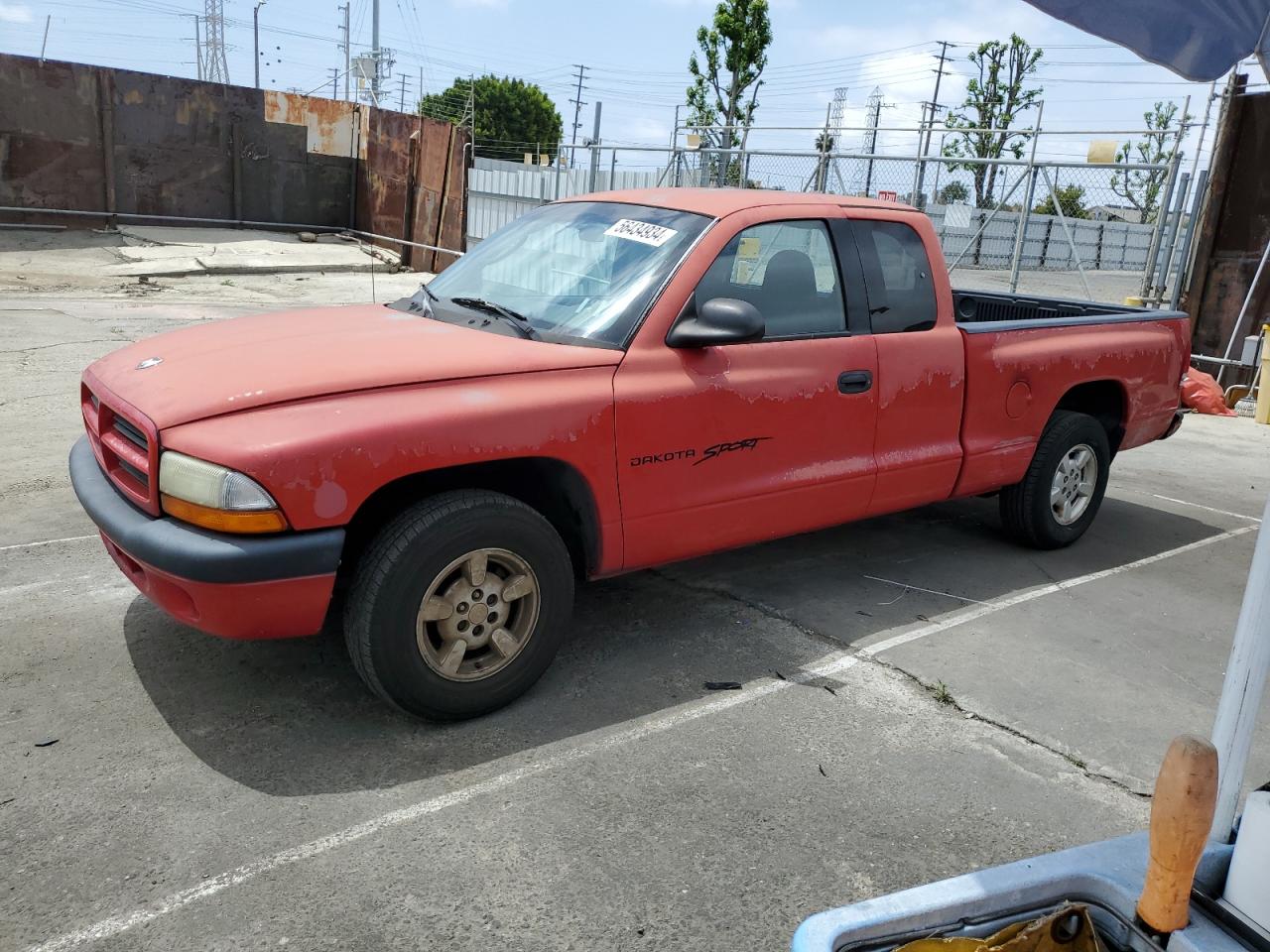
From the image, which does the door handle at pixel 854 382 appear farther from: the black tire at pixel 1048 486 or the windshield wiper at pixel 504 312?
the black tire at pixel 1048 486

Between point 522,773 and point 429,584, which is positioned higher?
point 429,584

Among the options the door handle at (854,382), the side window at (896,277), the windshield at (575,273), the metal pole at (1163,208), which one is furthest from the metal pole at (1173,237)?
the windshield at (575,273)

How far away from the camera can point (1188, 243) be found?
1167cm

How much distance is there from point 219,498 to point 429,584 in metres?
0.69

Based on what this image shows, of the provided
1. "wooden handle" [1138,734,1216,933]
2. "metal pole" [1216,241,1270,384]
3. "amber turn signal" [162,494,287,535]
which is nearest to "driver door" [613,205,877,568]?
"amber turn signal" [162,494,287,535]

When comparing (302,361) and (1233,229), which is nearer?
(302,361)

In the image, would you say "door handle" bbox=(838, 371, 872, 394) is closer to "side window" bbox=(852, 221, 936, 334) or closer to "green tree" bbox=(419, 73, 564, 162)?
"side window" bbox=(852, 221, 936, 334)

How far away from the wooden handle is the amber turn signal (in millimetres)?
2404

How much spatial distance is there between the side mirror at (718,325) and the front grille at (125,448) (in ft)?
6.09

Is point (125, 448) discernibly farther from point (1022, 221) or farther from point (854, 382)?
point (1022, 221)

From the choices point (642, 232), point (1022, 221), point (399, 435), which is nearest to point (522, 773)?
point (399, 435)

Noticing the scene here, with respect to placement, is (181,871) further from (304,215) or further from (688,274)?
(304,215)

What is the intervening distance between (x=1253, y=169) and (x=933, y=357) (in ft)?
28.8

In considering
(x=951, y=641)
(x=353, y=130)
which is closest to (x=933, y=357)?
(x=951, y=641)
